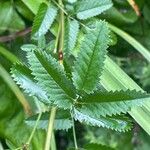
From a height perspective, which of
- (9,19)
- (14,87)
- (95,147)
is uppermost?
(9,19)

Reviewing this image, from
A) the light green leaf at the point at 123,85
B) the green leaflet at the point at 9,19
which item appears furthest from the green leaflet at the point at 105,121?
the green leaflet at the point at 9,19

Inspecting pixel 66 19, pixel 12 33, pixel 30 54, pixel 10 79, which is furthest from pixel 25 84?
pixel 12 33

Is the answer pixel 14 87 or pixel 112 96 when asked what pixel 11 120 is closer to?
pixel 14 87

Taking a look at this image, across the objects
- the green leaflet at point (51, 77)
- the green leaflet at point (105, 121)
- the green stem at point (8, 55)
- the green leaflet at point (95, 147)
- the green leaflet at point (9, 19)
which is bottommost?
the green leaflet at point (95, 147)

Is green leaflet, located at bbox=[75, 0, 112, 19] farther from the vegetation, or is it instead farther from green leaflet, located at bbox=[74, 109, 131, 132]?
green leaflet, located at bbox=[74, 109, 131, 132]

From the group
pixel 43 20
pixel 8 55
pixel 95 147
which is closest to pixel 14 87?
pixel 8 55

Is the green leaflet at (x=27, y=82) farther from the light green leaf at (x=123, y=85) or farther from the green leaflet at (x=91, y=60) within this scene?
the light green leaf at (x=123, y=85)

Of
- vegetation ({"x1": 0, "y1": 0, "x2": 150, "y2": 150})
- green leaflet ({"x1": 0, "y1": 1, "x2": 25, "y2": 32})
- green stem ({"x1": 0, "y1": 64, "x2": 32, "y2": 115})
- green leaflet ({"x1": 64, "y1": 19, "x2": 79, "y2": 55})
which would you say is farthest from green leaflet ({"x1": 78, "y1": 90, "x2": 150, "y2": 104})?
green leaflet ({"x1": 0, "y1": 1, "x2": 25, "y2": 32})

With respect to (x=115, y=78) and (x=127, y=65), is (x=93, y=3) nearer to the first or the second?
(x=115, y=78)
